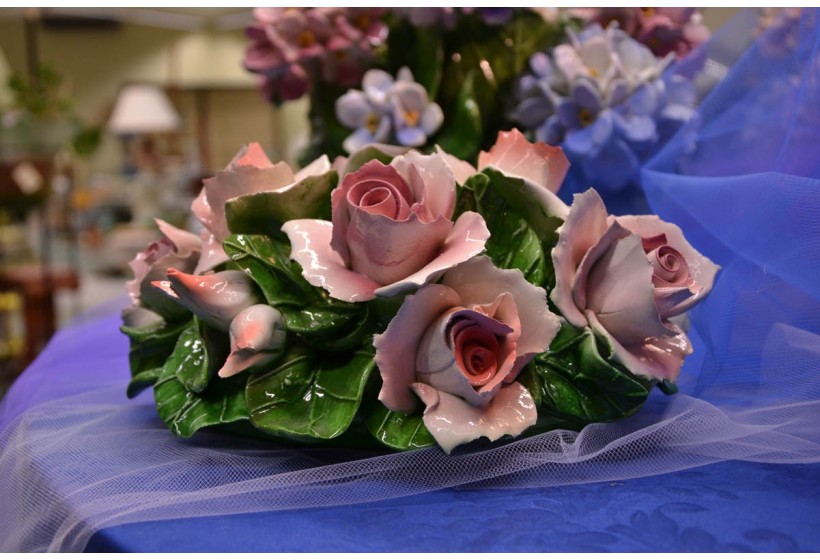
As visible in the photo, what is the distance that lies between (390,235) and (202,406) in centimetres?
18

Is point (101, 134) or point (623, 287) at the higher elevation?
point (623, 287)

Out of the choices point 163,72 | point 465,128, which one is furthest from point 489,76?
point 163,72

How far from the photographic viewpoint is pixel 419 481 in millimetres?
506

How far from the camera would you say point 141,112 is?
4.34 meters

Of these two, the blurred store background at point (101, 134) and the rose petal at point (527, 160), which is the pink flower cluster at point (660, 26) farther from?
the blurred store background at point (101, 134)

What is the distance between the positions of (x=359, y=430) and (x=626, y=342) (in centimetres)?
17

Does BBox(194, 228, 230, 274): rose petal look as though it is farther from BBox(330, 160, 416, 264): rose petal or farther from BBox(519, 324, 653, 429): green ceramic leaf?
BBox(519, 324, 653, 429): green ceramic leaf

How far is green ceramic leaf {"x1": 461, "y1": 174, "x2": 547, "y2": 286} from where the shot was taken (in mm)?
556

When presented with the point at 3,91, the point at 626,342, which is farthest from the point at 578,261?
the point at 3,91

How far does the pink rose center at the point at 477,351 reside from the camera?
0.49 m

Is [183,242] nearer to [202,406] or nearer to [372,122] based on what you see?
[202,406]

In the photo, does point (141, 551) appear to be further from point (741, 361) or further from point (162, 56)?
point (162, 56)

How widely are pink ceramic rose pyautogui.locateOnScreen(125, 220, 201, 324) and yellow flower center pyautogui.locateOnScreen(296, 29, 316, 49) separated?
440 millimetres

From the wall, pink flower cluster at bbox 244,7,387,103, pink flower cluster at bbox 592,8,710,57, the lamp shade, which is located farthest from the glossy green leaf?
the lamp shade
